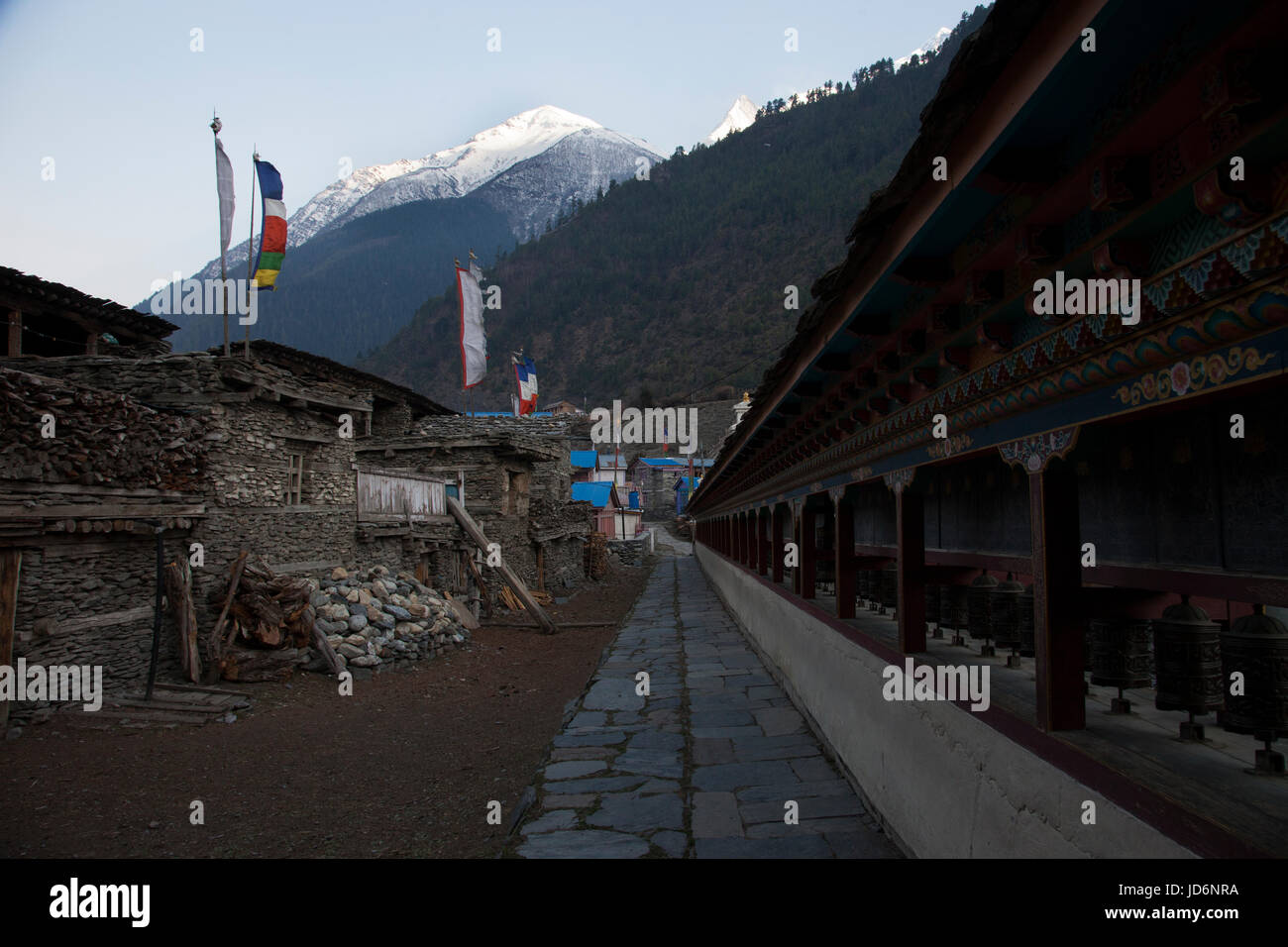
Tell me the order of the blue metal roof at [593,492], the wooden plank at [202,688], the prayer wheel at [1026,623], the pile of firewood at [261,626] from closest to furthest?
1. the prayer wheel at [1026,623]
2. the wooden plank at [202,688]
3. the pile of firewood at [261,626]
4. the blue metal roof at [593,492]

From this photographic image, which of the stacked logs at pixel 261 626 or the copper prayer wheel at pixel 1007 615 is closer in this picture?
the copper prayer wheel at pixel 1007 615

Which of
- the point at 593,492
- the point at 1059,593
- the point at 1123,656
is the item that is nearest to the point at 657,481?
the point at 593,492

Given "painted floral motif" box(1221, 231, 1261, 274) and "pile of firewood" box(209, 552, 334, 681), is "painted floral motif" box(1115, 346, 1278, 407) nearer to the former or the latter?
"painted floral motif" box(1221, 231, 1261, 274)

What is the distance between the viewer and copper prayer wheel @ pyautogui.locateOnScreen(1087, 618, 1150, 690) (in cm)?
306

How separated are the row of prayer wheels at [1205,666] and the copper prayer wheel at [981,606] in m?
1.21

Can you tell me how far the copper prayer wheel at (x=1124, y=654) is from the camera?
10.0ft

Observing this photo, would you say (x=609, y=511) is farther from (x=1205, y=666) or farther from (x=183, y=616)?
(x=1205, y=666)

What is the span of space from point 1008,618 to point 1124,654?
105cm

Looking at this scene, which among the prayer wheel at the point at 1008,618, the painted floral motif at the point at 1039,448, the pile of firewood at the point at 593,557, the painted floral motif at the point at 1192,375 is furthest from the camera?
the pile of firewood at the point at 593,557

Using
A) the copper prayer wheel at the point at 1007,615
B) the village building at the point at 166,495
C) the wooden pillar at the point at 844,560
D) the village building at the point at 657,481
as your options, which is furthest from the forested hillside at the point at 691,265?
the copper prayer wheel at the point at 1007,615

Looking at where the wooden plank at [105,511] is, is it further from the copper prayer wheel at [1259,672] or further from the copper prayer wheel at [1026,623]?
the copper prayer wheel at [1259,672]

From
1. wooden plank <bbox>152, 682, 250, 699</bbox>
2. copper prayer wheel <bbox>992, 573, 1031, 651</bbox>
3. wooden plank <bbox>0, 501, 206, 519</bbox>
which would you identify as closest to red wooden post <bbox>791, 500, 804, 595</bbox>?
copper prayer wheel <bbox>992, 573, 1031, 651</bbox>

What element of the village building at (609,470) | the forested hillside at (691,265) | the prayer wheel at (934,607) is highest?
the forested hillside at (691,265)

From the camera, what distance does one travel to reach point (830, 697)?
6.07 metres
